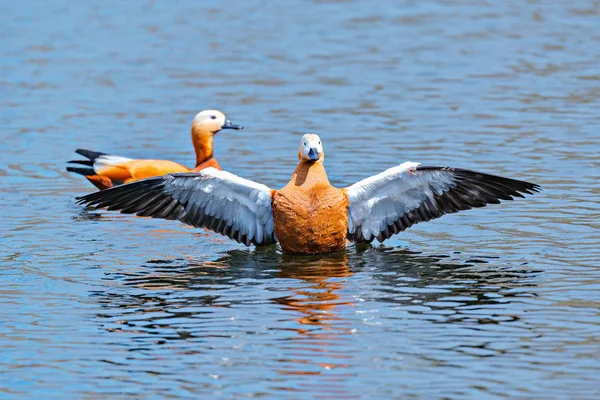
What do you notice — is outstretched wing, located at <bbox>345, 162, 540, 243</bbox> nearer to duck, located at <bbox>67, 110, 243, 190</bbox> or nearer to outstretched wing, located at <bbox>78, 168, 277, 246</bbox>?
outstretched wing, located at <bbox>78, 168, 277, 246</bbox>

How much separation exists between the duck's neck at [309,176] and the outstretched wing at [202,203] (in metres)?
0.31

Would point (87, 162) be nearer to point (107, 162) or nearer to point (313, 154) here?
point (107, 162)

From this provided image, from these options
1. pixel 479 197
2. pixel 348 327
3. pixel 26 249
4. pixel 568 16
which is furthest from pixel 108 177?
pixel 568 16

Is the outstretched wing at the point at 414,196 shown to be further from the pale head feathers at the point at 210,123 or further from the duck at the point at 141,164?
the pale head feathers at the point at 210,123

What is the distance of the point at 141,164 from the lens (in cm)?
1369

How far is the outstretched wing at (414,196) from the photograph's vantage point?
10.9m

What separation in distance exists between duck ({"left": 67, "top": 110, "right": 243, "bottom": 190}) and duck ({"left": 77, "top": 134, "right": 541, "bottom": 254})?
2087mm

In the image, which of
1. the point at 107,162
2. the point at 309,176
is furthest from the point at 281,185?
the point at 309,176

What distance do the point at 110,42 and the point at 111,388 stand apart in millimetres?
14850

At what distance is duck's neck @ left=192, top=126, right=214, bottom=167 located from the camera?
14.4 metres

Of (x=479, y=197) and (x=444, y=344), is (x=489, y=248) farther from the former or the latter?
(x=444, y=344)

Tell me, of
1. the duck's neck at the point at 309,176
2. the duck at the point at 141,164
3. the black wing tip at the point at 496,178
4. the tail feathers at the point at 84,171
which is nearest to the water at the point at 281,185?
the tail feathers at the point at 84,171

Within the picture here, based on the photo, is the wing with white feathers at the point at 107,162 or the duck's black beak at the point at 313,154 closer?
the duck's black beak at the point at 313,154

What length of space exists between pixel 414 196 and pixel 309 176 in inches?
39.6
